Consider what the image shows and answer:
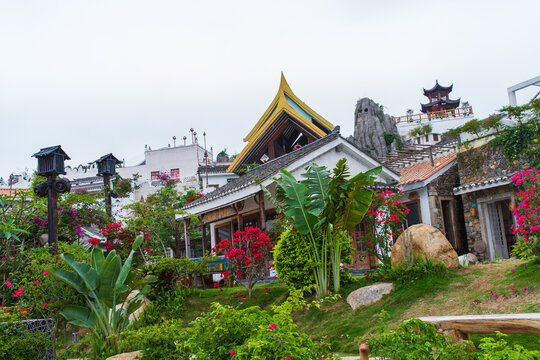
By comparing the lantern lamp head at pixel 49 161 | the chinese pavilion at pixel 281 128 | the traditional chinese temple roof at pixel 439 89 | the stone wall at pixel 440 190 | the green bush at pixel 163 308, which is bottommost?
the green bush at pixel 163 308

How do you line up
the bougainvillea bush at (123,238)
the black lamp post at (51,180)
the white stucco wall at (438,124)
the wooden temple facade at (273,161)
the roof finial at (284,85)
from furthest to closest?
the white stucco wall at (438,124) < the roof finial at (284,85) < the wooden temple facade at (273,161) < the bougainvillea bush at (123,238) < the black lamp post at (51,180)

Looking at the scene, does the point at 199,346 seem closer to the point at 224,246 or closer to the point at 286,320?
the point at 286,320

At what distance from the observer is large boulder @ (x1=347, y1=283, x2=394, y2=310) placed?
27.1 ft

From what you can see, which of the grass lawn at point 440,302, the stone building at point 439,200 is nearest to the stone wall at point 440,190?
the stone building at point 439,200

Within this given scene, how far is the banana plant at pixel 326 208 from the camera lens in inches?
350

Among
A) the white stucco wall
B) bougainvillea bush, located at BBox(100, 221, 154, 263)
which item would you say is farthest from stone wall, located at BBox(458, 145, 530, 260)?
the white stucco wall

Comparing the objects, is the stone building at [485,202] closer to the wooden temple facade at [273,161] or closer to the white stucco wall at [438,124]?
the wooden temple facade at [273,161]

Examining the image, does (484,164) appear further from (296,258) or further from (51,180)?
(51,180)

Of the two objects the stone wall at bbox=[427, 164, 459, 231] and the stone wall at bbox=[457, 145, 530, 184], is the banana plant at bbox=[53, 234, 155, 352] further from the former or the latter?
the stone wall at bbox=[427, 164, 459, 231]

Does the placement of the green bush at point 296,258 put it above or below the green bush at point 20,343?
above

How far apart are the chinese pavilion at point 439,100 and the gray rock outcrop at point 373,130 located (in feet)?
49.5

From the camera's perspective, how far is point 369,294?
8383 millimetres

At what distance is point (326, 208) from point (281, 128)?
39.0ft

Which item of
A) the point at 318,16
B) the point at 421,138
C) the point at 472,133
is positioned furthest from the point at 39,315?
the point at 421,138
